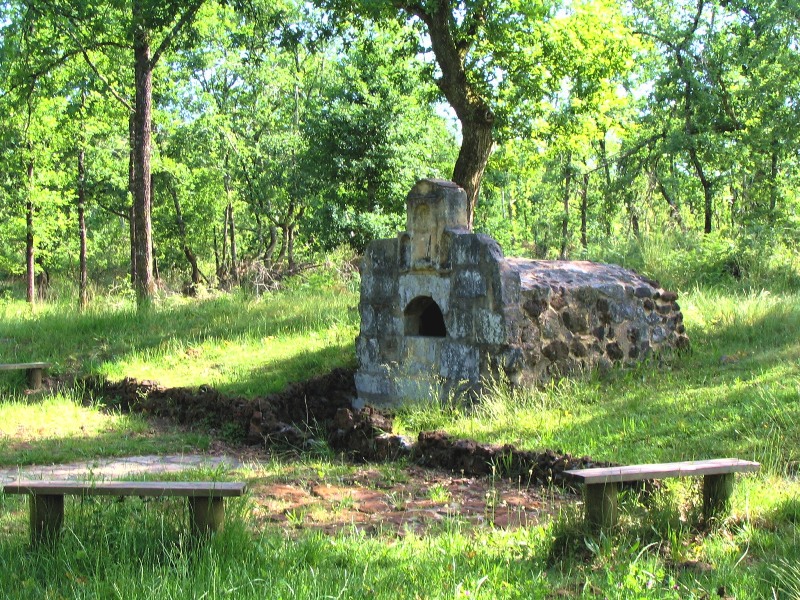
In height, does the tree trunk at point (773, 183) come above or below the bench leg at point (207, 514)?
above

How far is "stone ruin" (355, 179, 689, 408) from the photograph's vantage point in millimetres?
9688

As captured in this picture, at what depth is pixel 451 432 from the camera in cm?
845

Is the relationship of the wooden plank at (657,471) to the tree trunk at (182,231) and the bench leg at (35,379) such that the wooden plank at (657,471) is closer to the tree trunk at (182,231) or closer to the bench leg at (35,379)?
the bench leg at (35,379)

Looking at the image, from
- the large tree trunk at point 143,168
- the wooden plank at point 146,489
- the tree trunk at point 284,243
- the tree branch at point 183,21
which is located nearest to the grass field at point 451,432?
the wooden plank at point 146,489

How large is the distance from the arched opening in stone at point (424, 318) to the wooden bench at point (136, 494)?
19.0 ft

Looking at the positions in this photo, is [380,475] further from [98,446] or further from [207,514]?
[98,446]

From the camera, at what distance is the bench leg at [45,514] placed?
505 cm

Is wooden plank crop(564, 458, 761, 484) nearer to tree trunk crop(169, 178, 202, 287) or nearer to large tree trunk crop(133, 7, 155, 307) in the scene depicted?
large tree trunk crop(133, 7, 155, 307)

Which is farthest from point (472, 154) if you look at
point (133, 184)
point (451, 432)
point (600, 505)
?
point (600, 505)

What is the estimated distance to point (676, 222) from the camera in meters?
19.0

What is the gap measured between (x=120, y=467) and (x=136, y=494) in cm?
349

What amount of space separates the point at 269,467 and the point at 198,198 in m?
27.6

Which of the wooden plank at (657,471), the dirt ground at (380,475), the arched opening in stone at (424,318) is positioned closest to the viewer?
the wooden plank at (657,471)

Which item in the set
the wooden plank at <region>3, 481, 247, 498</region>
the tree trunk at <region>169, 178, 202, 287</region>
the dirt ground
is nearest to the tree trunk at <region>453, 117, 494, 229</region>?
the dirt ground
